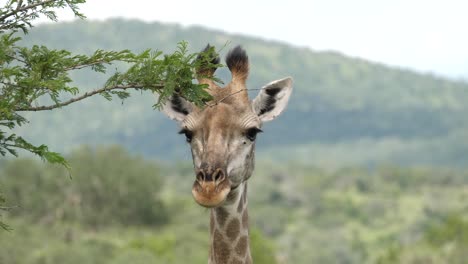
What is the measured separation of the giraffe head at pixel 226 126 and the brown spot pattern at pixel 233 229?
291 mm

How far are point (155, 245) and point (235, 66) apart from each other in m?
53.2

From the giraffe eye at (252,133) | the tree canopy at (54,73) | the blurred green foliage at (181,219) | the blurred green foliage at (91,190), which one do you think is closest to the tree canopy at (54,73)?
the tree canopy at (54,73)

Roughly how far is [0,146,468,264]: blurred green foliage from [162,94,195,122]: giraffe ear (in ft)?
73.6

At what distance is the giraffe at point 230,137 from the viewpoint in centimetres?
948

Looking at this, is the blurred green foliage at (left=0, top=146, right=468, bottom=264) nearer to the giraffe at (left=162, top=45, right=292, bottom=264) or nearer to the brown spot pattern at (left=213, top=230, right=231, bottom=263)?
the giraffe at (left=162, top=45, right=292, bottom=264)

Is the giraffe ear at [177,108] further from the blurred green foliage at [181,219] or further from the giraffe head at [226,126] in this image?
the blurred green foliage at [181,219]

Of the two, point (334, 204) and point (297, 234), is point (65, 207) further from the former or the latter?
point (334, 204)

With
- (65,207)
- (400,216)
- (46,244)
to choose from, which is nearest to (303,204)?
(400,216)

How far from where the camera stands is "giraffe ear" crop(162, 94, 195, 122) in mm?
10211

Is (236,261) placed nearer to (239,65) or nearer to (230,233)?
(230,233)

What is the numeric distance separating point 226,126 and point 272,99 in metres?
1.06

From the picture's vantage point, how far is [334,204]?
420 ft

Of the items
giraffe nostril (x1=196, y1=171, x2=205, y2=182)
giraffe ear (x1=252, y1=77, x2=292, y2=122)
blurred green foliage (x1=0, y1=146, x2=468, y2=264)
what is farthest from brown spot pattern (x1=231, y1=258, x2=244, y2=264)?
blurred green foliage (x1=0, y1=146, x2=468, y2=264)

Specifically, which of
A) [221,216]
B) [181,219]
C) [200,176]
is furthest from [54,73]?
[181,219]
